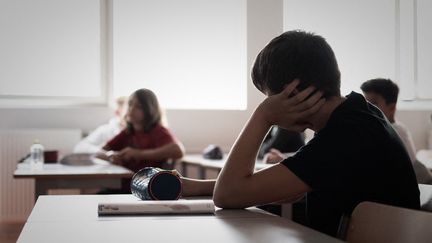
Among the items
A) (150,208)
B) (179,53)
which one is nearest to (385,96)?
(150,208)

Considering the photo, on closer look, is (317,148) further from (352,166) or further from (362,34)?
(362,34)

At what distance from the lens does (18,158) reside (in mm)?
5719

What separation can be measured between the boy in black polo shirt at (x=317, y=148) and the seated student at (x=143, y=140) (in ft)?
8.32

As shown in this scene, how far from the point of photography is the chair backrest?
46.4 inches

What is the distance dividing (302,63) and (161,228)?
52 centimetres

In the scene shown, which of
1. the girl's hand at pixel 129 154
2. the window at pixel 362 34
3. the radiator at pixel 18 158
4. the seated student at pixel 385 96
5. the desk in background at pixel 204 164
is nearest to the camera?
the seated student at pixel 385 96

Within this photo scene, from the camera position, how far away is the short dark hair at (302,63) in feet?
4.90

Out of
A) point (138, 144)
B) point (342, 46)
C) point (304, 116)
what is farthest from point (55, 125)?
point (304, 116)

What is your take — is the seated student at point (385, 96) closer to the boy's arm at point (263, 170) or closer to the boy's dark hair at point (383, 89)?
the boy's dark hair at point (383, 89)

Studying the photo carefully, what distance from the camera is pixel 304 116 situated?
1.54m

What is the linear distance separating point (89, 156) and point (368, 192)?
276 cm

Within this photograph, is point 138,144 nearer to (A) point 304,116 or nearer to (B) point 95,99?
(B) point 95,99

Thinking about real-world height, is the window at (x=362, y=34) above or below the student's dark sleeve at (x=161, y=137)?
above

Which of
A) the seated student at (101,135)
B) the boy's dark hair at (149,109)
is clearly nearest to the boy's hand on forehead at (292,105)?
the boy's dark hair at (149,109)
